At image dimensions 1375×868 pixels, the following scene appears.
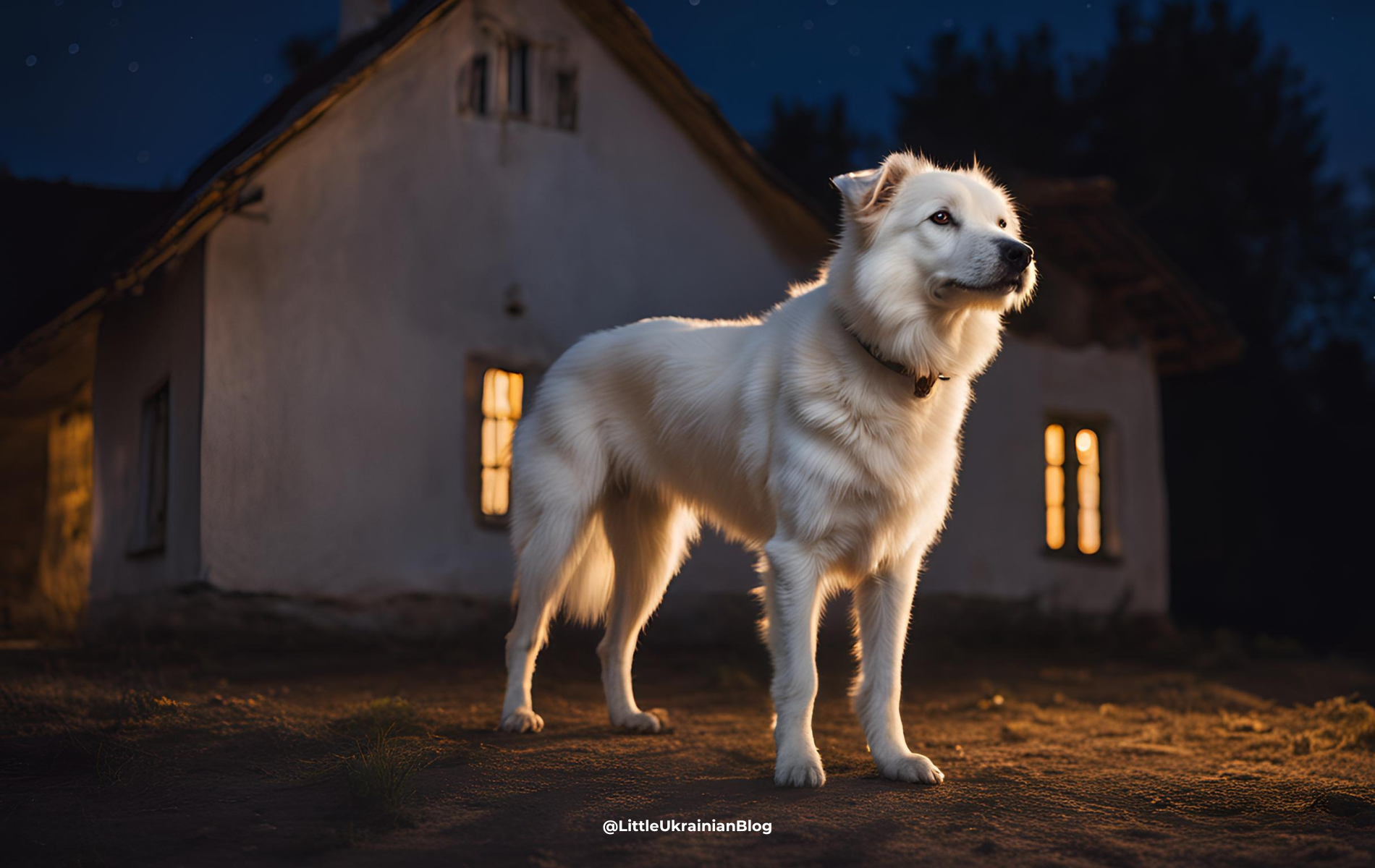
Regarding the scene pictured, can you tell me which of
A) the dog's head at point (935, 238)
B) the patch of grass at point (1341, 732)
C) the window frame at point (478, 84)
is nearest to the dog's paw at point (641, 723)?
the dog's head at point (935, 238)

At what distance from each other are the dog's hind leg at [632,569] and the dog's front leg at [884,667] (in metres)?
1.30

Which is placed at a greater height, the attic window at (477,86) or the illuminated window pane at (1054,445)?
the attic window at (477,86)

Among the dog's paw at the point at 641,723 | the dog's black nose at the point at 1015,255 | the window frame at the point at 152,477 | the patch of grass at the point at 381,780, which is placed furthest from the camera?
the window frame at the point at 152,477

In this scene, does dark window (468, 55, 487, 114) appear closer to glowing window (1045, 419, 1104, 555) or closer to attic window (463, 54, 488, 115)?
attic window (463, 54, 488, 115)

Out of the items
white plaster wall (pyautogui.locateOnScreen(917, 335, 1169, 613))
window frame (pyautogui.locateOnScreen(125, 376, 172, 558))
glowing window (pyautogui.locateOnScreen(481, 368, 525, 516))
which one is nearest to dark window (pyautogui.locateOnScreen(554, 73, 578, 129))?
glowing window (pyautogui.locateOnScreen(481, 368, 525, 516))

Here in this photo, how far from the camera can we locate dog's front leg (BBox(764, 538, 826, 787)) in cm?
374

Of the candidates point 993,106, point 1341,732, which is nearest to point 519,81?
point 1341,732

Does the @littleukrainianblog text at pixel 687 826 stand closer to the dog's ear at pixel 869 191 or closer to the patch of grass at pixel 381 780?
the patch of grass at pixel 381 780

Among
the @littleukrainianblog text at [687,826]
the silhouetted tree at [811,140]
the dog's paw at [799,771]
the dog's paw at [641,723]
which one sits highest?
the silhouetted tree at [811,140]

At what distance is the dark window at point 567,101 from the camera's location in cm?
987

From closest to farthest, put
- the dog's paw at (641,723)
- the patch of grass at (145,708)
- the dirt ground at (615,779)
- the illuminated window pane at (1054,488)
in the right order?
the dirt ground at (615,779), the patch of grass at (145,708), the dog's paw at (641,723), the illuminated window pane at (1054,488)

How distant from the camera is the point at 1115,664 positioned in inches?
385

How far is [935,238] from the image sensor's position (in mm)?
3768

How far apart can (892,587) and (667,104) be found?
280 inches
